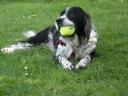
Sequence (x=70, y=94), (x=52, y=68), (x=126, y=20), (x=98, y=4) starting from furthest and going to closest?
(x=98, y=4) < (x=126, y=20) < (x=52, y=68) < (x=70, y=94)

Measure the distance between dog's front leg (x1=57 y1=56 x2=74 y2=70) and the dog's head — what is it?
435 mm

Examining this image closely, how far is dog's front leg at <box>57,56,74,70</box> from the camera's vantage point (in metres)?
6.31

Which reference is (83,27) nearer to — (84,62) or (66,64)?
(84,62)

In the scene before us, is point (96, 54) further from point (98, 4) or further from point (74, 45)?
point (98, 4)

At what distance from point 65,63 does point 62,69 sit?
6.9 inches

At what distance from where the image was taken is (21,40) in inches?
331

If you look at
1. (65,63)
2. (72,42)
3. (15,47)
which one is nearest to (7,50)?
(15,47)

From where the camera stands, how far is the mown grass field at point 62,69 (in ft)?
17.9

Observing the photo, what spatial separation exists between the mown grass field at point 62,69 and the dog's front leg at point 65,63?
0.27 ft

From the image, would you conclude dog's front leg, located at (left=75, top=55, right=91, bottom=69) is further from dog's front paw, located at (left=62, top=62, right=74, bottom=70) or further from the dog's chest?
the dog's chest

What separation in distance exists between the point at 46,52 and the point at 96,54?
36.3 inches

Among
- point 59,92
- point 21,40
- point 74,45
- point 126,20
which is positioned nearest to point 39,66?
point 74,45

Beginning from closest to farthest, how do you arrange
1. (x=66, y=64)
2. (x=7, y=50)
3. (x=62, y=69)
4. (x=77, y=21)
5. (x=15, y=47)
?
1. (x=62, y=69)
2. (x=66, y=64)
3. (x=77, y=21)
4. (x=7, y=50)
5. (x=15, y=47)

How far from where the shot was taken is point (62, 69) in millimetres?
6270
